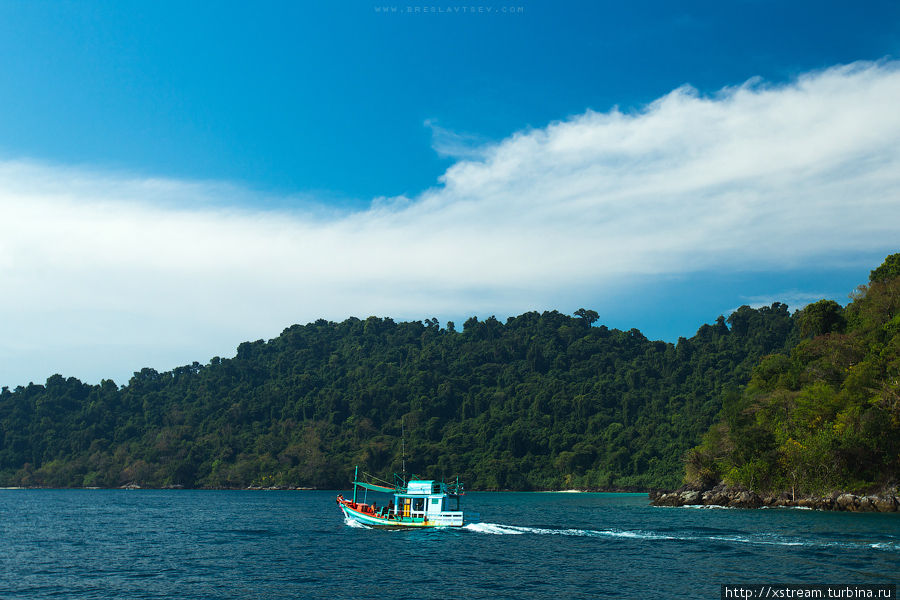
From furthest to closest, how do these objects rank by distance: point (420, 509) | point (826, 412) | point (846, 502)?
point (826, 412) < point (846, 502) < point (420, 509)

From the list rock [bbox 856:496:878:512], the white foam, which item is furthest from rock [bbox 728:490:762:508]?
the white foam

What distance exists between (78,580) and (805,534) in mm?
49242

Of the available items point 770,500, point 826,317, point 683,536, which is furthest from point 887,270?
point 683,536

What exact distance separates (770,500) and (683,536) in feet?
113

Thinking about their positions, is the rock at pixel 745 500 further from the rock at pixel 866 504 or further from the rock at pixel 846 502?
the rock at pixel 866 504

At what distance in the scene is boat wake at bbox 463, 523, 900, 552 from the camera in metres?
46.0

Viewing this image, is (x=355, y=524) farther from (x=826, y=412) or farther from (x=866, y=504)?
(x=826, y=412)

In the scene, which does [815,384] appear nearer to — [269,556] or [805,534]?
[805,534]

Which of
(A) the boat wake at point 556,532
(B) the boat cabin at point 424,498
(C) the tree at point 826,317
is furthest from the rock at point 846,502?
(B) the boat cabin at point 424,498

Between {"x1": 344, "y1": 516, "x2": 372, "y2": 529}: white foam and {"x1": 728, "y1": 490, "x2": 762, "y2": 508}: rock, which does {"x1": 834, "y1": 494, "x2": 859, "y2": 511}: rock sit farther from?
{"x1": 344, "y1": 516, "x2": 372, "y2": 529}: white foam

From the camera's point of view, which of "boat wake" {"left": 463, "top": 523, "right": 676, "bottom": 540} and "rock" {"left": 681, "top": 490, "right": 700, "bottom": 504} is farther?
"rock" {"left": 681, "top": 490, "right": 700, "bottom": 504}

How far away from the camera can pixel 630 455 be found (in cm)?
18600

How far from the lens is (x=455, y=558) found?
47250mm

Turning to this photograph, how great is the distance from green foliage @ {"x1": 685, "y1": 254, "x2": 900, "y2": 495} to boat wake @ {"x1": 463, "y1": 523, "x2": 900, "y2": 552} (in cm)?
2654
